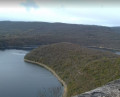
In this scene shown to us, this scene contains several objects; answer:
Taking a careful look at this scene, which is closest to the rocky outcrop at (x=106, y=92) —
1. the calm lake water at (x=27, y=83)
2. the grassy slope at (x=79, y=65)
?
the grassy slope at (x=79, y=65)

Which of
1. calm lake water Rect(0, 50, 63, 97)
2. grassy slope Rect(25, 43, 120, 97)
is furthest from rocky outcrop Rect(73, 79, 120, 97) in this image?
calm lake water Rect(0, 50, 63, 97)

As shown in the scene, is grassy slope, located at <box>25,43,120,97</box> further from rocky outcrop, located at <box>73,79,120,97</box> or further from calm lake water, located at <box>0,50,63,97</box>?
rocky outcrop, located at <box>73,79,120,97</box>

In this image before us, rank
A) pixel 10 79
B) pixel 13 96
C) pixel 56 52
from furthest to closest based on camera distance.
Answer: pixel 56 52
pixel 10 79
pixel 13 96

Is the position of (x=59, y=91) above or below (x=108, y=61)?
below

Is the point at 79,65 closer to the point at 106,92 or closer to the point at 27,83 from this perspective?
the point at 27,83

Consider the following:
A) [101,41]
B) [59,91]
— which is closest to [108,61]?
[59,91]

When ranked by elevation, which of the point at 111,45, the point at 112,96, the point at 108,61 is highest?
→ the point at 112,96

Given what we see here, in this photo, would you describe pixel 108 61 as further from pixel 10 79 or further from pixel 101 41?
pixel 101 41

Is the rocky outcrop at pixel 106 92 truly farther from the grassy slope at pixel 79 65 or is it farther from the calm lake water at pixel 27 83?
the calm lake water at pixel 27 83

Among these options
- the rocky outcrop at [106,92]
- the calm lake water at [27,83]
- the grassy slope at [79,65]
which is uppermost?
the rocky outcrop at [106,92]
